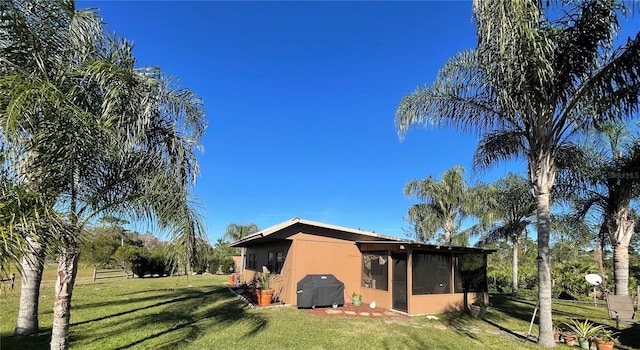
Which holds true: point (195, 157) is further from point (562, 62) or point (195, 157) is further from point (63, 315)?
point (562, 62)

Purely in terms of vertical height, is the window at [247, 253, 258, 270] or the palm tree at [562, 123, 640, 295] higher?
the palm tree at [562, 123, 640, 295]

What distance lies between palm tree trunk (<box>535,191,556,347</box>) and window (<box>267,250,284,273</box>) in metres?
9.47

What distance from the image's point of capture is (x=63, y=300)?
17.3 feet

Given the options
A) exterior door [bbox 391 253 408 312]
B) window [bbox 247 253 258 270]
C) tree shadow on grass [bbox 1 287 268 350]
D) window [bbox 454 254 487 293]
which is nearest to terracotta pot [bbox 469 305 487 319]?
window [bbox 454 254 487 293]

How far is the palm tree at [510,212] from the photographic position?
18750 mm

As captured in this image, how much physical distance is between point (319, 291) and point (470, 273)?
21.0 ft

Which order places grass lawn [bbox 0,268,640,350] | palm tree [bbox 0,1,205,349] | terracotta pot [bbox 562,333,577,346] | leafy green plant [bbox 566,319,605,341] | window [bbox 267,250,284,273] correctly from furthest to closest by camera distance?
window [bbox 267,250,284,273] → terracotta pot [bbox 562,333,577,346] → leafy green plant [bbox 566,319,605,341] → grass lawn [bbox 0,268,640,350] → palm tree [bbox 0,1,205,349]

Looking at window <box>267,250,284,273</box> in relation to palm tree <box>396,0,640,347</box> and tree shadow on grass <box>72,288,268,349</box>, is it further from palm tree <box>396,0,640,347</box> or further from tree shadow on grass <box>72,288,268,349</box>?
palm tree <box>396,0,640,347</box>

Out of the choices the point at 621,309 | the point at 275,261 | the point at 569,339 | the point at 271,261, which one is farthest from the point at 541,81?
the point at 271,261

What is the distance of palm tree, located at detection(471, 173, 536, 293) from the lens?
61.5 feet

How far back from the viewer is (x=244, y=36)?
13828mm

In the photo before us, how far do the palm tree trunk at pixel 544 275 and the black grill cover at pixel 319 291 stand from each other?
6.84m

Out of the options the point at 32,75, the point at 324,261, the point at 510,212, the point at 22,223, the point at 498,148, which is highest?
the point at 498,148

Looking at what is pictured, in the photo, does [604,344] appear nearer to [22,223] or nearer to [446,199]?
[22,223]
